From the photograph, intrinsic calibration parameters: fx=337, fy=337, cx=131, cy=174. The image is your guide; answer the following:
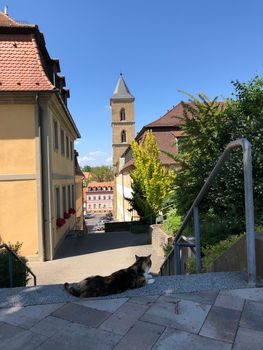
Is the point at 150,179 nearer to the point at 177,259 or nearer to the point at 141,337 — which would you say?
the point at 177,259

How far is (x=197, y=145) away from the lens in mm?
8484

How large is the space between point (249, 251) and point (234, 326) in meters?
0.97

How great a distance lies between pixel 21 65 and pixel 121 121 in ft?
164

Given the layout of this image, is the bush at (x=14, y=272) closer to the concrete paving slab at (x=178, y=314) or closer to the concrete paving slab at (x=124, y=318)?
the concrete paving slab at (x=124, y=318)

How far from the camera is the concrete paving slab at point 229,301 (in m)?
2.86

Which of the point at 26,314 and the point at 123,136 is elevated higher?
the point at 123,136

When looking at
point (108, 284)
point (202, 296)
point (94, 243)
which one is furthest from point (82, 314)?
point (94, 243)

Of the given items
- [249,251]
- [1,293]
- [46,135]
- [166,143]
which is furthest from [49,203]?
[166,143]

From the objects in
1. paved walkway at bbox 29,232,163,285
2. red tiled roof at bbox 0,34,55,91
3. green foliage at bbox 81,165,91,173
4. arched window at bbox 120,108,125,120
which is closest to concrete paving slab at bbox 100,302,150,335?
paved walkway at bbox 29,232,163,285

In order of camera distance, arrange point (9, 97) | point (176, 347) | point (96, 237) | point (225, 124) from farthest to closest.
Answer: point (96, 237) → point (9, 97) → point (225, 124) → point (176, 347)

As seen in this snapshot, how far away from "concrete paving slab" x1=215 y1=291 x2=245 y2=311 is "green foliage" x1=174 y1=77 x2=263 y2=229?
3.66m

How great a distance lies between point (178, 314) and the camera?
2.76 meters

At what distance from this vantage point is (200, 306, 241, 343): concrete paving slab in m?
2.41

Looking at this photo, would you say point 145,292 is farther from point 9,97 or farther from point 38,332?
point 9,97
